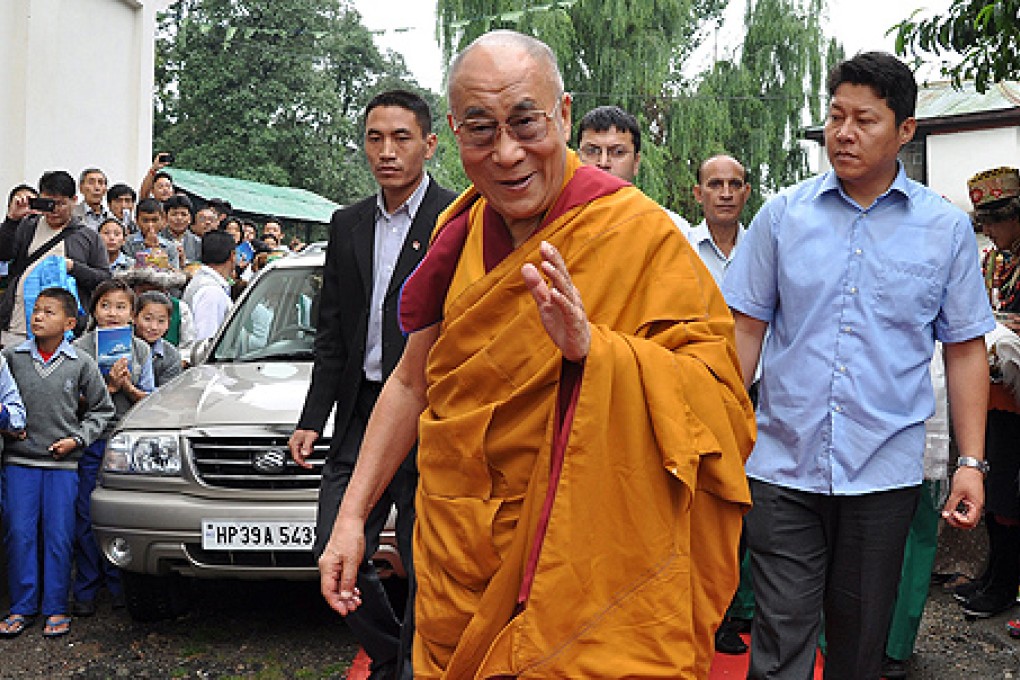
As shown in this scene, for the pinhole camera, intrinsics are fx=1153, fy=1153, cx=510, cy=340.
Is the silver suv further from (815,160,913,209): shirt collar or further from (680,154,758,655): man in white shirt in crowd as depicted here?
(815,160,913,209): shirt collar

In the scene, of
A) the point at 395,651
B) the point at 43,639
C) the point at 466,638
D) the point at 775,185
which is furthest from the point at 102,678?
the point at 775,185

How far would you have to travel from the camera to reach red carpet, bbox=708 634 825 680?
477cm

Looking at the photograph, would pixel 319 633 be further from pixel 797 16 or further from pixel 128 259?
pixel 797 16

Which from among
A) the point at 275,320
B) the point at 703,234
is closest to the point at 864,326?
the point at 703,234

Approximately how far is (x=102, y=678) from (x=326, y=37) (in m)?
38.2

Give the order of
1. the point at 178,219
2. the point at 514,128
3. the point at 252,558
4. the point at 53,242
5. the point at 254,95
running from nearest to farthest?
the point at 514,128
the point at 252,558
the point at 53,242
the point at 178,219
the point at 254,95

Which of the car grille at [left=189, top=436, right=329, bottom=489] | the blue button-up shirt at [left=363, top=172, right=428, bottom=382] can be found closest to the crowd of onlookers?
the car grille at [left=189, top=436, right=329, bottom=489]

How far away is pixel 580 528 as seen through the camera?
2045mm

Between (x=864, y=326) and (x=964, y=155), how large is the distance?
23.7 meters

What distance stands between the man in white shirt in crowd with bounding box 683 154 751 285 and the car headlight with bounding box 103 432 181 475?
8.24ft

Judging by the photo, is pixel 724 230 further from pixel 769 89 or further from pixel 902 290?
pixel 769 89

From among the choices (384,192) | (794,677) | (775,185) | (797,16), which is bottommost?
(794,677)

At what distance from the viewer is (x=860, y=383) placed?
3223mm

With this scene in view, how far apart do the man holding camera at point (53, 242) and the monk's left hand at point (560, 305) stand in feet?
20.4
